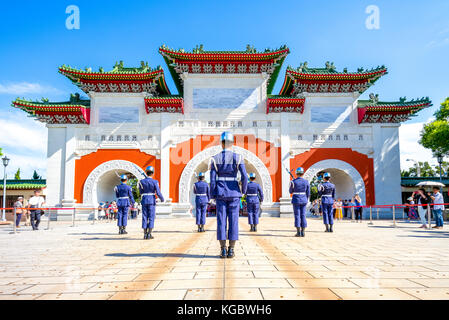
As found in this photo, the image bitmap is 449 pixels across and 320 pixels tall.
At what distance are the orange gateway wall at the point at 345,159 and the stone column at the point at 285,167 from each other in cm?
53

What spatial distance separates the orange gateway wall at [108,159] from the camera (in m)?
17.7

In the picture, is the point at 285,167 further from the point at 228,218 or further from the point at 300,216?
the point at 228,218

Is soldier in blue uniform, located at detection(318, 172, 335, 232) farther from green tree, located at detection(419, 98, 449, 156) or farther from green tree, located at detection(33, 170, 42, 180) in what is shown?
green tree, located at detection(33, 170, 42, 180)

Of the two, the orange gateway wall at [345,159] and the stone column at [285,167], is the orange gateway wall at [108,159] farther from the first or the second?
the orange gateway wall at [345,159]

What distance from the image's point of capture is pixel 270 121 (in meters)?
18.2

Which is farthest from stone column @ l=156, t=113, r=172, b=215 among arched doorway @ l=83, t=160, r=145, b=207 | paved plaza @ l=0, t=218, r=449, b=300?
paved plaza @ l=0, t=218, r=449, b=300

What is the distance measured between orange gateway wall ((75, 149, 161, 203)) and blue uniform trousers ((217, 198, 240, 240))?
45.1ft

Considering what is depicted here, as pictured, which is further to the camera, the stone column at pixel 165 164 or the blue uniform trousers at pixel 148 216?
the stone column at pixel 165 164

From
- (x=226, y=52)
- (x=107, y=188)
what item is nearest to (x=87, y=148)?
(x=107, y=188)

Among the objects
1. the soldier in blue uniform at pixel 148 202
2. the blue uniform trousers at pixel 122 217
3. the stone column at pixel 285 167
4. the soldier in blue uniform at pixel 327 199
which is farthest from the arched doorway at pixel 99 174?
the soldier in blue uniform at pixel 327 199

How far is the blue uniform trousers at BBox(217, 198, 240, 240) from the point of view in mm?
4418

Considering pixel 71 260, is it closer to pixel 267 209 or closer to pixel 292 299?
pixel 292 299

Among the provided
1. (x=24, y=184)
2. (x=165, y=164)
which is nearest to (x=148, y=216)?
(x=165, y=164)

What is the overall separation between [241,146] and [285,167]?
9.78 ft
